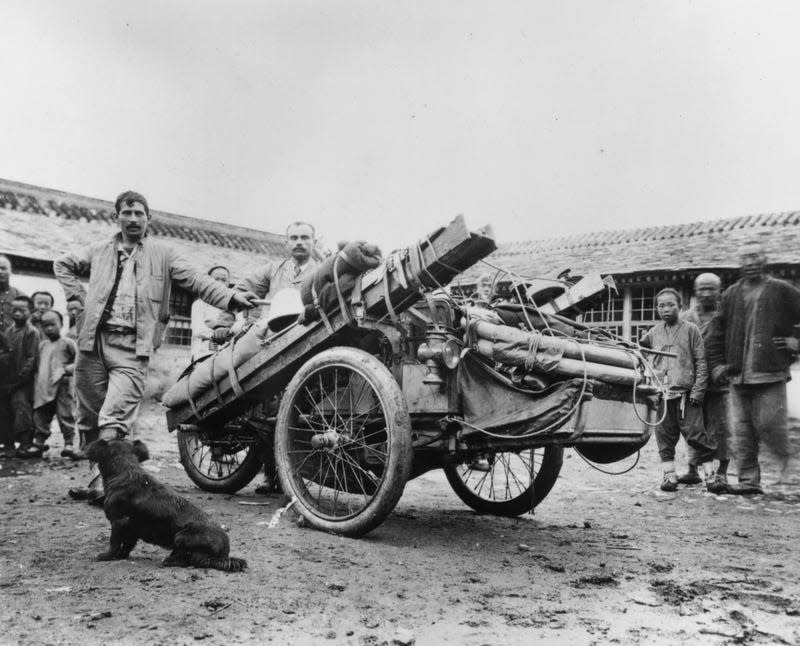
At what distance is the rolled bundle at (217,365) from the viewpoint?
5.04m

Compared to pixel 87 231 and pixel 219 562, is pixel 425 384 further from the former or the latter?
pixel 87 231

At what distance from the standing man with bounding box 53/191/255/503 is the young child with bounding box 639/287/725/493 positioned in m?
4.30

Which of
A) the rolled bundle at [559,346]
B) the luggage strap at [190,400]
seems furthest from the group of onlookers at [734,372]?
the luggage strap at [190,400]

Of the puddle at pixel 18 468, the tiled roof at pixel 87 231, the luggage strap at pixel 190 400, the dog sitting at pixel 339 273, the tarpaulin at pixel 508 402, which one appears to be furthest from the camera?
the tiled roof at pixel 87 231

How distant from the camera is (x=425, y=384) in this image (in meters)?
4.23

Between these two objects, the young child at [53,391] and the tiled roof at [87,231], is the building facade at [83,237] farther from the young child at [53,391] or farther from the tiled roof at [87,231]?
the young child at [53,391]

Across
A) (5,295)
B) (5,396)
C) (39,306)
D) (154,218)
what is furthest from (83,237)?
(5,396)

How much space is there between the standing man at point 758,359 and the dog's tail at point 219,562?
4.78 m

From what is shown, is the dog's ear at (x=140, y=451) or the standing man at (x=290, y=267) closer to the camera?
the dog's ear at (x=140, y=451)

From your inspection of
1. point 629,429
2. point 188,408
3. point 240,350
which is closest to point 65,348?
point 188,408

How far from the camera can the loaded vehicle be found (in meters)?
3.92

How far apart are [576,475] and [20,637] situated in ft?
21.6

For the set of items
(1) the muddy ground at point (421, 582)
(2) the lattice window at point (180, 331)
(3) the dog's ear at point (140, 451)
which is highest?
(2) the lattice window at point (180, 331)

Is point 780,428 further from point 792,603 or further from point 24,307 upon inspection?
point 24,307
